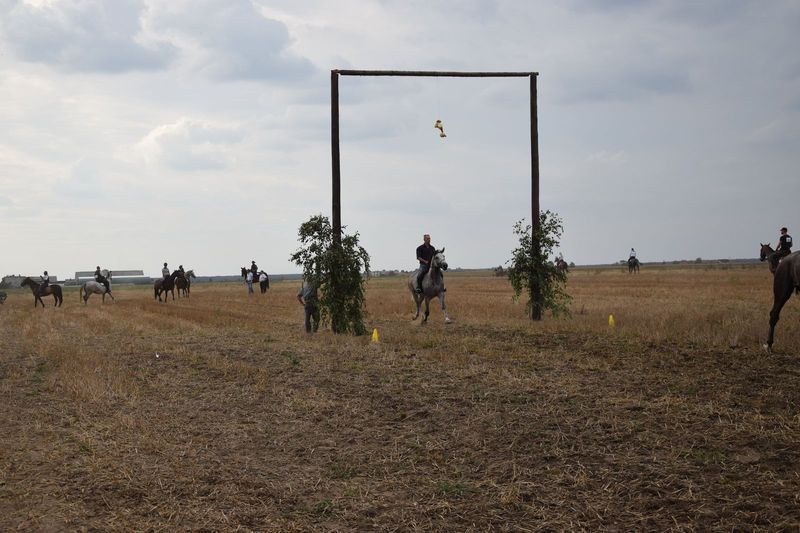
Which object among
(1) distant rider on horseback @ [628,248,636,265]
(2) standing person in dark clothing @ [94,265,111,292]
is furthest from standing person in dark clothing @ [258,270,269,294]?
(1) distant rider on horseback @ [628,248,636,265]

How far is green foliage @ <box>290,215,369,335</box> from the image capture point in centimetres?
1981

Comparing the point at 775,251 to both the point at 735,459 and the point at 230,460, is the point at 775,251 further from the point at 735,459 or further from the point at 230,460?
the point at 230,460

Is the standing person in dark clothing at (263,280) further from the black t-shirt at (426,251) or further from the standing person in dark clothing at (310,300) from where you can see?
the standing person in dark clothing at (310,300)

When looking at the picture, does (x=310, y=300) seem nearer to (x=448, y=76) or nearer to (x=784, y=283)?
(x=448, y=76)

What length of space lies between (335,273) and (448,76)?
21.5ft

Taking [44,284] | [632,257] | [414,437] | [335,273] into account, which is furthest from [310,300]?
[632,257]

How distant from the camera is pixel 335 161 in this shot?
2052 centimetres

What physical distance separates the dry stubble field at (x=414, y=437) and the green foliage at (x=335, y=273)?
3224mm

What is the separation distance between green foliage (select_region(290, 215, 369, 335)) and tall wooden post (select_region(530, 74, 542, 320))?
6.25m

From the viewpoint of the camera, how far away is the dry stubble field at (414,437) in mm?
6176

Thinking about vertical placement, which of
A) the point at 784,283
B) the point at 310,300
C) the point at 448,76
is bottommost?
the point at 310,300

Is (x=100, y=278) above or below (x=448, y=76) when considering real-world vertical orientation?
Answer: below

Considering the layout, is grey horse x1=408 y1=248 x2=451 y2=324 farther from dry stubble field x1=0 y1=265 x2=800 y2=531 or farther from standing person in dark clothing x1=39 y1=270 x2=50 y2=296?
standing person in dark clothing x1=39 y1=270 x2=50 y2=296

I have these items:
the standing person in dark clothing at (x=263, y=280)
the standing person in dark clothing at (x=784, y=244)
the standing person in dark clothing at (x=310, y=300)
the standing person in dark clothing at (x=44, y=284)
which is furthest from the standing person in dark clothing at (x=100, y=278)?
the standing person in dark clothing at (x=784, y=244)
